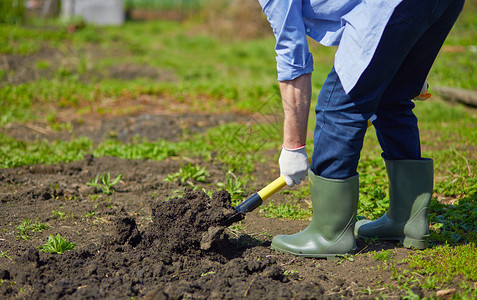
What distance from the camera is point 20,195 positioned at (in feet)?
11.7

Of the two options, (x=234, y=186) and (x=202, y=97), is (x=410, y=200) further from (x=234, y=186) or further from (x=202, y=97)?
(x=202, y=97)

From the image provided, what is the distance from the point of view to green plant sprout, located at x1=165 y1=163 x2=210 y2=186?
3.91 m

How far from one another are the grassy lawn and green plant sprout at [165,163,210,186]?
1.16 feet

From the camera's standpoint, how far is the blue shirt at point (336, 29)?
223 cm

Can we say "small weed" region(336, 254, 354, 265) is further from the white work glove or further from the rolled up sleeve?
the rolled up sleeve

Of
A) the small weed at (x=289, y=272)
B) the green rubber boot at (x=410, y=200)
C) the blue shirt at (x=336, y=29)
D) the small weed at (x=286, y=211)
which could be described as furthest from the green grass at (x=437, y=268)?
the blue shirt at (x=336, y=29)

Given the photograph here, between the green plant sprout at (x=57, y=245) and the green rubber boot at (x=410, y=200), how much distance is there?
1837mm

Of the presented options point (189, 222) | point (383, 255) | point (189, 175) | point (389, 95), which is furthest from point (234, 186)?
point (389, 95)

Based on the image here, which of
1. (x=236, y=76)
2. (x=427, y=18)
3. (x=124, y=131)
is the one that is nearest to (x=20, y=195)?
(x=124, y=131)

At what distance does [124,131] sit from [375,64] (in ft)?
12.0

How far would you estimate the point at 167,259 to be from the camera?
256 cm

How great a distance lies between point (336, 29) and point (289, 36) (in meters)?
0.30

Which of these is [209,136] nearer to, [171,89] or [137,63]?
[171,89]

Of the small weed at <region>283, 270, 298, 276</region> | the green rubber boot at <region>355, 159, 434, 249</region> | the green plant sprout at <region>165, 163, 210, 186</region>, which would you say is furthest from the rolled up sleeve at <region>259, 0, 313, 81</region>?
the green plant sprout at <region>165, 163, 210, 186</region>
